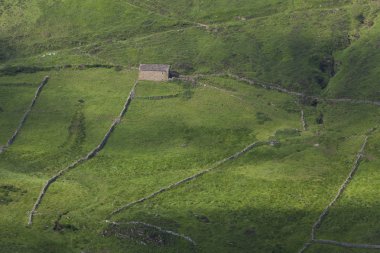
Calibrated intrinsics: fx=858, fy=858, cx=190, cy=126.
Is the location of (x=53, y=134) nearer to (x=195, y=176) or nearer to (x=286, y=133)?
(x=195, y=176)

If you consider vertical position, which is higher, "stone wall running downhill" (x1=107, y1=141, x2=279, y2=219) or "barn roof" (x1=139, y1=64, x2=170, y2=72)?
"barn roof" (x1=139, y1=64, x2=170, y2=72)

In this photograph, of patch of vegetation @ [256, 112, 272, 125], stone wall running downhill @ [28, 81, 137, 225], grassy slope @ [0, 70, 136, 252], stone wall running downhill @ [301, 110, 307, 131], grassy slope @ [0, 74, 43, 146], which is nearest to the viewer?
grassy slope @ [0, 70, 136, 252]

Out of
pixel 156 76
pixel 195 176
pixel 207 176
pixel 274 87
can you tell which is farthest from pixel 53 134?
pixel 274 87

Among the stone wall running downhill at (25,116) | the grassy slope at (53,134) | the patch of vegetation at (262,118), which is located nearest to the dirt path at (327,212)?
the patch of vegetation at (262,118)

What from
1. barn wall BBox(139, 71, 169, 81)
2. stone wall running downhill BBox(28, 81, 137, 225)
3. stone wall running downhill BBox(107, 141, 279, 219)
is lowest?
stone wall running downhill BBox(107, 141, 279, 219)

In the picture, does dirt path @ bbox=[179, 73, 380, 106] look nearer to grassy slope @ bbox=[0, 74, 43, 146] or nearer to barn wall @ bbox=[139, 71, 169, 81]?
barn wall @ bbox=[139, 71, 169, 81]

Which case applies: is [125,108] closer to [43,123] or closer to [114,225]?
[43,123]

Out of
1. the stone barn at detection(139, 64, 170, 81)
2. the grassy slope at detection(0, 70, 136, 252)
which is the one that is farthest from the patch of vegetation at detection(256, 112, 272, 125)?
the grassy slope at detection(0, 70, 136, 252)

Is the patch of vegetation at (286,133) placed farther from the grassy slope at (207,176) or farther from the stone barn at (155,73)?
the stone barn at (155,73)

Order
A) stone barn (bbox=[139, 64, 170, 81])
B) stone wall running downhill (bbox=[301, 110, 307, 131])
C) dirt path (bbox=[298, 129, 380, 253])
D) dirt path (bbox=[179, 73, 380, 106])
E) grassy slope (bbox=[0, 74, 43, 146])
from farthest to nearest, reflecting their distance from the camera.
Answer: stone barn (bbox=[139, 64, 170, 81]), dirt path (bbox=[179, 73, 380, 106]), stone wall running downhill (bbox=[301, 110, 307, 131]), grassy slope (bbox=[0, 74, 43, 146]), dirt path (bbox=[298, 129, 380, 253])
